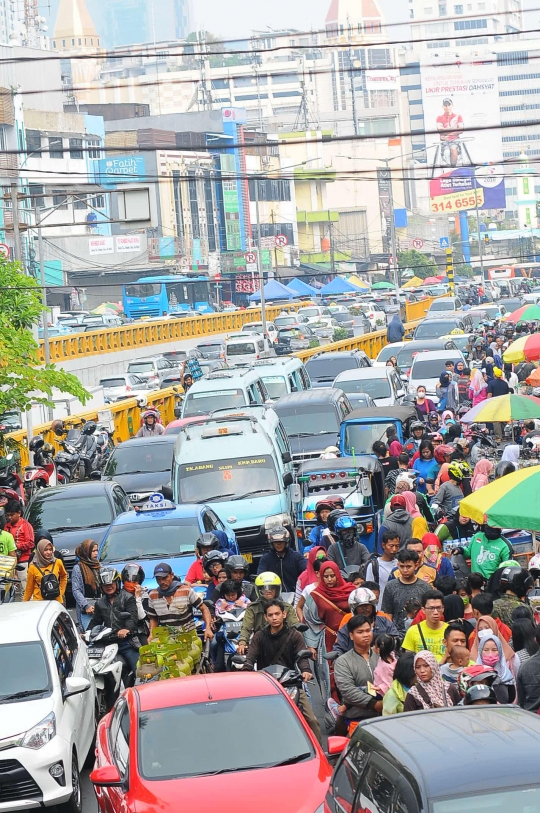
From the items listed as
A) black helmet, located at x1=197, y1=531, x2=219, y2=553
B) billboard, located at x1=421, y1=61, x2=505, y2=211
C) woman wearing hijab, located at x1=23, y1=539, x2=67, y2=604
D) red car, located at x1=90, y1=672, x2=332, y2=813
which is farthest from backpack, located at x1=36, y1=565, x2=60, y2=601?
billboard, located at x1=421, y1=61, x2=505, y2=211

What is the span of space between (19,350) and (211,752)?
49.0ft

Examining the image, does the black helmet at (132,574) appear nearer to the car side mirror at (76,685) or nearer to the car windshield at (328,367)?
the car side mirror at (76,685)

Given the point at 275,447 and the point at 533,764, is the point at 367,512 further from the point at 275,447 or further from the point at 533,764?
the point at 533,764

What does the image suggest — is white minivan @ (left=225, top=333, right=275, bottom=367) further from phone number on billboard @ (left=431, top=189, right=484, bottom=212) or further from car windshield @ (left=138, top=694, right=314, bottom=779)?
phone number on billboard @ (left=431, top=189, right=484, bottom=212)

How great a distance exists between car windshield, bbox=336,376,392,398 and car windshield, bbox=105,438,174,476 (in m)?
6.62

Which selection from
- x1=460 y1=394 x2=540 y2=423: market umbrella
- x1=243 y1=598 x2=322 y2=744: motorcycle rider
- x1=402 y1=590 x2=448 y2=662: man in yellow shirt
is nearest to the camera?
x1=402 y1=590 x2=448 y2=662: man in yellow shirt

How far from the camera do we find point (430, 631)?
991 centimetres

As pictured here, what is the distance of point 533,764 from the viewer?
5.55 metres

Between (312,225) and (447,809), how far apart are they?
14958cm

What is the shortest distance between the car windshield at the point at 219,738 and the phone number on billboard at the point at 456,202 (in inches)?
6168

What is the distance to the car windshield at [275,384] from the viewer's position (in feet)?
96.5

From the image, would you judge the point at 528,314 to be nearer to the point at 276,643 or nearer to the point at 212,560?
the point at 212,560

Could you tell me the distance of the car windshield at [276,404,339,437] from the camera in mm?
24344

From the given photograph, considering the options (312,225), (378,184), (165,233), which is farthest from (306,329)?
(378,184)
